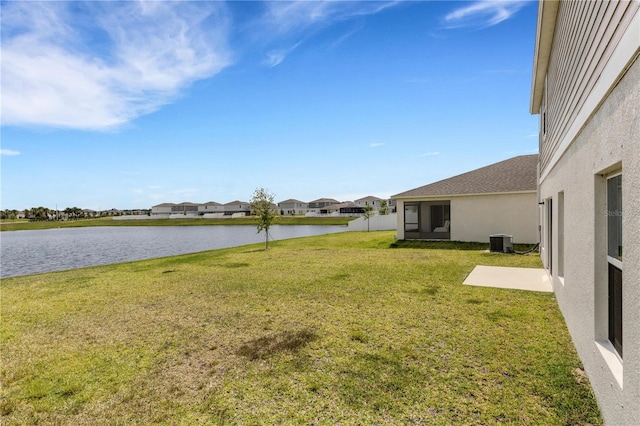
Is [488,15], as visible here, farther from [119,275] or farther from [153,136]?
[153,136]

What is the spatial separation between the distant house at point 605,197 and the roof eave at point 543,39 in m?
1.78

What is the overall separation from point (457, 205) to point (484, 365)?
13.5 metres

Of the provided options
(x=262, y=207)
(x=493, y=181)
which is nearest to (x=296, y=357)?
(x=262, y=207)

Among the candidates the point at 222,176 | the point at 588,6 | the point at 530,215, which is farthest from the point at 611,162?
the point at 222,176

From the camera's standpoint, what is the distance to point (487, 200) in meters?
15.1

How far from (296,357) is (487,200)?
14.0 metres

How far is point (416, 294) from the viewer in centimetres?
677

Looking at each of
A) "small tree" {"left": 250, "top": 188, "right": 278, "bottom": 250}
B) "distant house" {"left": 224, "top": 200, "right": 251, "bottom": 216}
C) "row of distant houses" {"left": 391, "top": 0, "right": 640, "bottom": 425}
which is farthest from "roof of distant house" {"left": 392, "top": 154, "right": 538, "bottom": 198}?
"distant house" {"left": 224, "top": 200, "right": 251, "bottom": 216}

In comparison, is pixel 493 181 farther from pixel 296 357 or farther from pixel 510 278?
pixel 296 357

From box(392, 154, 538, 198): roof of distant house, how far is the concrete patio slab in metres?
6.72

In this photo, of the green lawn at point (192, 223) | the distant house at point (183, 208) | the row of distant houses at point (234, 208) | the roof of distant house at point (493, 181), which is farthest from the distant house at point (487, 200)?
the distant house at point (183, 208)

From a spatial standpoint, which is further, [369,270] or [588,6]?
[369,270]

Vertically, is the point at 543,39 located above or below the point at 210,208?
above

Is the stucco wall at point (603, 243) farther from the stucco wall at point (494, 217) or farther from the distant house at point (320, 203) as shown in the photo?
the distant house at point (320, 203)
